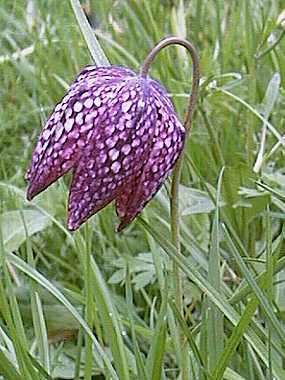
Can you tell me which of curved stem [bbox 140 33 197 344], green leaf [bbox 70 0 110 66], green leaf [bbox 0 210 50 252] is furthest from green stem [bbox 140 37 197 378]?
green leaf [bbox 0 210 50 252]

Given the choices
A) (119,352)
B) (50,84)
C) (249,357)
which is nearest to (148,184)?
(119,352)

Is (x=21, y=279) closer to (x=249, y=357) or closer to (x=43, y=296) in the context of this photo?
(x=43, y=296)

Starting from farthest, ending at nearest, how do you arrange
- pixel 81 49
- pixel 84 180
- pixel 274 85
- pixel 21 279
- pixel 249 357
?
pixel 81 49 → pixel 21 279 → pixel 274 85 → pixel 249 357 → pixel 84 180

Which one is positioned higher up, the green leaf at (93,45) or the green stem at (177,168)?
the green leaf at (93,45)

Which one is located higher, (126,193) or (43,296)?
(126,193)

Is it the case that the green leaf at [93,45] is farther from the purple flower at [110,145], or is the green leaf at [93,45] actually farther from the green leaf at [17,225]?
the green leaf at [17,225]

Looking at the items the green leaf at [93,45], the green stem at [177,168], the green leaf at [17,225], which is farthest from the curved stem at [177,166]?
the green leaf at [17,225]

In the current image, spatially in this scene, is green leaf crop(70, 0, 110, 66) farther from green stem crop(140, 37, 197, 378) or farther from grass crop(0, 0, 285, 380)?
green stem crop(140, 37, 197, 378)
